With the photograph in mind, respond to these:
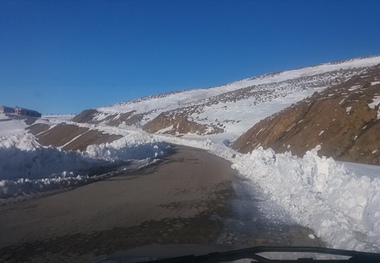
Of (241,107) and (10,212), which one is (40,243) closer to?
(10,212)

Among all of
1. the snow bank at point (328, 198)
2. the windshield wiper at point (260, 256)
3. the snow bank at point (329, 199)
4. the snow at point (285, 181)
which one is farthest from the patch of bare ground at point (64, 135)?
the windshield wiper at point (260, 256)

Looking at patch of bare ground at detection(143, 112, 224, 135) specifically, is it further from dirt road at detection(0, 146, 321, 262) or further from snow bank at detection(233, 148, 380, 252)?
dirt road at detection(0, 146, 321, 262)

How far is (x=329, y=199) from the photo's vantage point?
Result: 11.1m

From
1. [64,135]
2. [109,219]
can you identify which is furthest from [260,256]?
[64,135]

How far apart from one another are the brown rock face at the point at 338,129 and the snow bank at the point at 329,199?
4.85 meters

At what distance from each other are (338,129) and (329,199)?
1370 cm

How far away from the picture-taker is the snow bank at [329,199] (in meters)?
7.74

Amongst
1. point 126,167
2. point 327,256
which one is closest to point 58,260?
point 327,256

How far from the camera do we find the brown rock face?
2097 cm

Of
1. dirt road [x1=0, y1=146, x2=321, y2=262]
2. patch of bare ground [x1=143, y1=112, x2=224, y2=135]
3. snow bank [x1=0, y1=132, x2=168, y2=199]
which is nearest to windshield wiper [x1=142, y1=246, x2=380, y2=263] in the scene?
dirt road [x1=0, y1=146, x2=321, y2=262]

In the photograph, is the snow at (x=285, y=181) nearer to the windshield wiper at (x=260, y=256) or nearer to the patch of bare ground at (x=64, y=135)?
the windshield wiper at (x=260, y=256)

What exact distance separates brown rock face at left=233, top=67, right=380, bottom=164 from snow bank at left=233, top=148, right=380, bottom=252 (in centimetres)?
485

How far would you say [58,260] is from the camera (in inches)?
260

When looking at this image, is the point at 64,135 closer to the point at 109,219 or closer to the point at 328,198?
the point at 109,219
